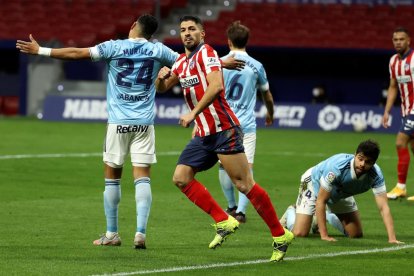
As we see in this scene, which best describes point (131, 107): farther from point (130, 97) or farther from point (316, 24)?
point (316, 24)

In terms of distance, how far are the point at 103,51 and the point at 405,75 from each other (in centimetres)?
722

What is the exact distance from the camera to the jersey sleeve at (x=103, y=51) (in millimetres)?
10484

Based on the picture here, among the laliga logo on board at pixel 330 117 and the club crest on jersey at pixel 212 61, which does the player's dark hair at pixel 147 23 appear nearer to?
the club crest on jersey at pixel 212 61

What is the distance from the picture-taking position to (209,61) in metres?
10.0

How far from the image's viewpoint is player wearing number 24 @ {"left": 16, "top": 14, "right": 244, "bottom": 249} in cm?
1069

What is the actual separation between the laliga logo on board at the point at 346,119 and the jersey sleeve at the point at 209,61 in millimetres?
21364

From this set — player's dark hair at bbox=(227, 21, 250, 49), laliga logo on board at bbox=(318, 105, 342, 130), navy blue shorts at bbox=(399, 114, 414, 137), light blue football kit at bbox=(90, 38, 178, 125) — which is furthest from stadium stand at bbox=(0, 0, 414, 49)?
light blue football kit at bbox=(90, 38, 178, 125)

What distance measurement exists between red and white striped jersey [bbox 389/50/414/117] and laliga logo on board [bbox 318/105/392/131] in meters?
14.4

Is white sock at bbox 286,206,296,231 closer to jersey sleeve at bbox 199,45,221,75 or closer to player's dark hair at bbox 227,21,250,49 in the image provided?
player's dark hair at bbox 227,21,250,49

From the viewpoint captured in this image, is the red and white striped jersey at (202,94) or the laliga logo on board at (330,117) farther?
the laliga logo on board at (330,117)

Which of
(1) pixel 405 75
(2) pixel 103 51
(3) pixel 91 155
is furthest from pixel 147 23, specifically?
(3) pixel 91 155

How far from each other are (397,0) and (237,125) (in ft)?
94.4

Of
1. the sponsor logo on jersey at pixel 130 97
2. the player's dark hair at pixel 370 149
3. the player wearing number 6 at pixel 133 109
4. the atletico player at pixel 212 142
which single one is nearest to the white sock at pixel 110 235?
the player wearing number 6 at pixel 133 109

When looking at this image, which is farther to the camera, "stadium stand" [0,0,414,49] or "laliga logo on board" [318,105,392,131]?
"stadium stand" [0,0,414,49]
